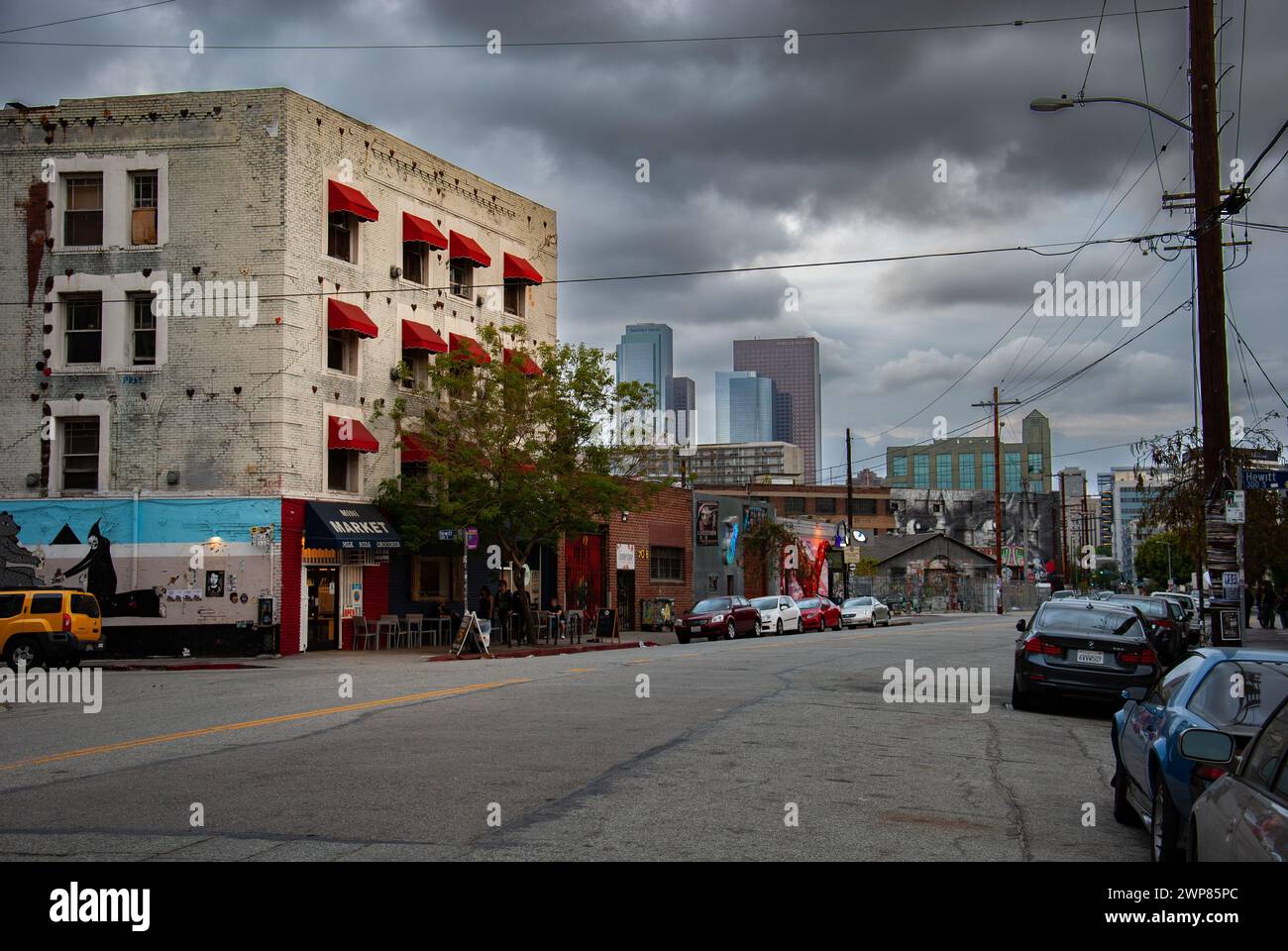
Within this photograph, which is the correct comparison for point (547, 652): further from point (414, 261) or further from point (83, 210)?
point (83, 210)

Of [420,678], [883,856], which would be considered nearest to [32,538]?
[420,678]

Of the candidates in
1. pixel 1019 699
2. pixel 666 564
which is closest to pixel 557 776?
pixel 1019 699

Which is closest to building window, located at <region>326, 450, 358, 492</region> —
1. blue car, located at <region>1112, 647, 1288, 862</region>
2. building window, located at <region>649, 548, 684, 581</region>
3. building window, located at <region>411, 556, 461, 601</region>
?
building window, located at <region>411, 556, 461, 601</region>

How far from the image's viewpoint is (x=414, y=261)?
127 feet

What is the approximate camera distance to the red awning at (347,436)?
33.8 m

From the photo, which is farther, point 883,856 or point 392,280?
point 392,280

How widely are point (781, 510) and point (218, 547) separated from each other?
3807 inches

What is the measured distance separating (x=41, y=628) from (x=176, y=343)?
31.5 ft

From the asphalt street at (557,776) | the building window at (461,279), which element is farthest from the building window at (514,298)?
the asphalt street at (557,776)

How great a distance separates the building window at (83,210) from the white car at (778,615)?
2453 cm

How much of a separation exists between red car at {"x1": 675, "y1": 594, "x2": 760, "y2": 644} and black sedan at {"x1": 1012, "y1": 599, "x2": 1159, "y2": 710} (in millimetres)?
24117

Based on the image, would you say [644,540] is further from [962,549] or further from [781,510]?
[781,510]

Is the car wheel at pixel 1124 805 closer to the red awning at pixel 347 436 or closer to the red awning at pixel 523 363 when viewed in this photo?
the red awning at pixel 347 436

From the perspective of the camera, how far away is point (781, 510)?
125 m
